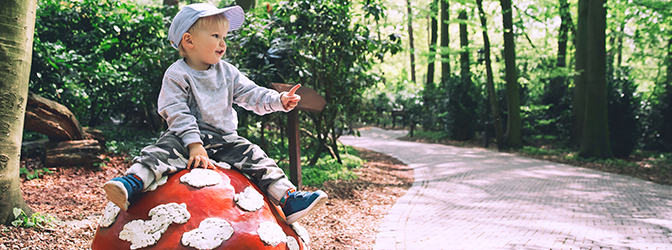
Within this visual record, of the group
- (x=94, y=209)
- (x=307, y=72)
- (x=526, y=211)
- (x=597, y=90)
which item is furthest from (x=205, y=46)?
(x=597, y=90)

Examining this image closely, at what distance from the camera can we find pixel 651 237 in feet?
15.7

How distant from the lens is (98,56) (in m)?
7.11

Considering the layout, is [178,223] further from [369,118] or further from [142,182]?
[369,118]

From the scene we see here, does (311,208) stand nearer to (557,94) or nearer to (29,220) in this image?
(29,220)

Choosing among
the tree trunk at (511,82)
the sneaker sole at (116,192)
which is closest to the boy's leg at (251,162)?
the sneaker sole at (116,192)

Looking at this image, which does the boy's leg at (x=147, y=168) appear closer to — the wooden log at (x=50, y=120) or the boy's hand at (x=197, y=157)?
the boy's hand at (x=197, y=157)

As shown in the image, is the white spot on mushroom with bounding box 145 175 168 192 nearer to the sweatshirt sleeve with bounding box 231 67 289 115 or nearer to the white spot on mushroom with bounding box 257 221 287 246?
the white spot on mushroom with bounding box 257 221 287 246

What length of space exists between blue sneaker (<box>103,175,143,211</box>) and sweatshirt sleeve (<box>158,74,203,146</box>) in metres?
0.34

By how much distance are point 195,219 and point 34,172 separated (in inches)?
189

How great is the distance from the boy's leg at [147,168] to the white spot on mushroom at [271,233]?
566mm

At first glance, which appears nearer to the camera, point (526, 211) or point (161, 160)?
point (161, 160)

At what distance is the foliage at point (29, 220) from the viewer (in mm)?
3682

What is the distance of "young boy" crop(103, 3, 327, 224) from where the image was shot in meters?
2.33

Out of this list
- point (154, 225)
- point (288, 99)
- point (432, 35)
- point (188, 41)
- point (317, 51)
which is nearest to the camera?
point (154, 225)
